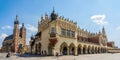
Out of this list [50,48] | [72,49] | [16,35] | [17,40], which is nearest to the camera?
[50,48]

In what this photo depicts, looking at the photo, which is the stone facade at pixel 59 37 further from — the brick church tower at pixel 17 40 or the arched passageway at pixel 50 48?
the brick church tower at pixel 17 40

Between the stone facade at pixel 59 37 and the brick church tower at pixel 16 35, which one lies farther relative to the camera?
the brick church tower at pixel 16 35

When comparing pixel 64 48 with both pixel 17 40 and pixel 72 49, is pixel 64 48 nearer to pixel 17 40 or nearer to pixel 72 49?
pixel 72 49

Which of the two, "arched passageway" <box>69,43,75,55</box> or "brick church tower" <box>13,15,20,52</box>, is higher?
"brick church tower" <box>13,15,20,52</box>

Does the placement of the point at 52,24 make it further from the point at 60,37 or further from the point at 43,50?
the point at 43,50

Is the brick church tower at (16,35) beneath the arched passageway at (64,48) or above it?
above

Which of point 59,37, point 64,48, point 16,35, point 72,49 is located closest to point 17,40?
point 16,35

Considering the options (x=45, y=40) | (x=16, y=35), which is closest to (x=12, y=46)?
(x=16, y=35)

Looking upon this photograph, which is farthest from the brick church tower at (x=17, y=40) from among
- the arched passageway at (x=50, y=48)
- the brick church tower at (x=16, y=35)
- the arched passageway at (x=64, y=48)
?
the arched passageway at (x=50, y=48)

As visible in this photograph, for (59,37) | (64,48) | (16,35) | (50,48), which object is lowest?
(64,48)

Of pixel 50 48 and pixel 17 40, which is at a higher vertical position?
pixel 17 40

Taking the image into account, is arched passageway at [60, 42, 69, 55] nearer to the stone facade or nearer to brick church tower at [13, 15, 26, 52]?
the stone facade

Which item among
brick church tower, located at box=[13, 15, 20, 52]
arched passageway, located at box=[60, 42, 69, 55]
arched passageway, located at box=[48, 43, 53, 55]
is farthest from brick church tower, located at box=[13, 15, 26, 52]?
arched passageway, located at box=[48, 43, 53, 55]

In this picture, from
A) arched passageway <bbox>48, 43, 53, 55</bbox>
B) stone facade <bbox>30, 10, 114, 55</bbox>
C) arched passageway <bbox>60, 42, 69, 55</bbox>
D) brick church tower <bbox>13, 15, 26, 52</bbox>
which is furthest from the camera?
brick church tower <bbox>13, 15, 26, 52</bbox>
